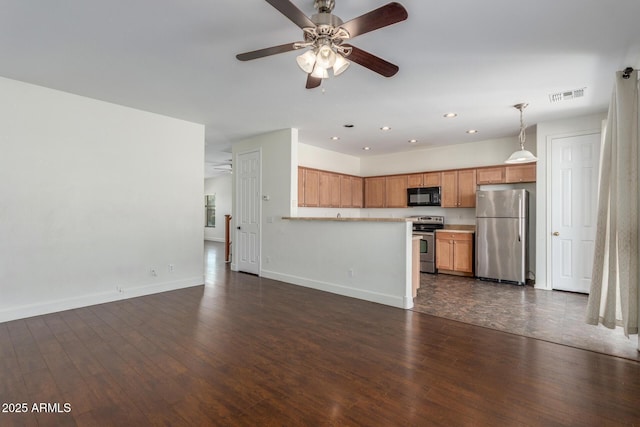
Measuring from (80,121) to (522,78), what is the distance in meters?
5.28

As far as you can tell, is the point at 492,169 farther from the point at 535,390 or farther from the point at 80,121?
the point at 80,121

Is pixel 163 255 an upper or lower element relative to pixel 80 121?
lower

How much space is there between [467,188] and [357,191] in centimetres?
248

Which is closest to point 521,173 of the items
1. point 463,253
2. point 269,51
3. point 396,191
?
point 463,253

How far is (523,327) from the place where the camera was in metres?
3.30

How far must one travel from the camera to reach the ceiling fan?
5.91ft

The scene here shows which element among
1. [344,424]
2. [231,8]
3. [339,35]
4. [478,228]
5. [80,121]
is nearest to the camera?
[344,424]

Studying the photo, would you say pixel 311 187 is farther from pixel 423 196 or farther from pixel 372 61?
pixel 372 61

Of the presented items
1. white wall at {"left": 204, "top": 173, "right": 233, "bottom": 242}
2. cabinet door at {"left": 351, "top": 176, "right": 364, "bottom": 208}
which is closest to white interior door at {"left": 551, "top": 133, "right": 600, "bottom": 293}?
cabinet door at {"left": 351, "top": 176, "right": 364, "bottom": 208}

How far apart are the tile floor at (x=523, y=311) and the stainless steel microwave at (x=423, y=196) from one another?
1827 mm

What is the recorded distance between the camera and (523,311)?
12.6 feet

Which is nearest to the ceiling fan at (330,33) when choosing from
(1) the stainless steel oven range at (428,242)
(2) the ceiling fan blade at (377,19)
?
(2) the ceiling fan blade at (377,19)

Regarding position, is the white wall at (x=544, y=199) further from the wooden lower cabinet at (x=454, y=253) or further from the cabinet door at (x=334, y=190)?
the cabinet door at (x=334, y=190)

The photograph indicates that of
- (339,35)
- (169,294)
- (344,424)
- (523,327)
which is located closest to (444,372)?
(344,424)
